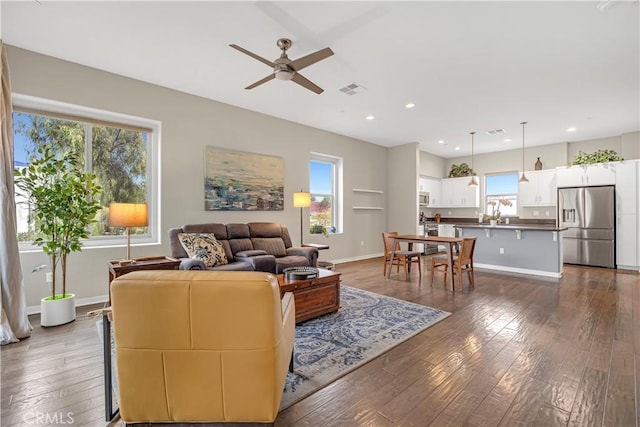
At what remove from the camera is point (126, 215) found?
3.07 meters

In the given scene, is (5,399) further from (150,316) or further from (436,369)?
(436,369)

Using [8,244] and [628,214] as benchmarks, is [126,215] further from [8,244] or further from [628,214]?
[628,214]

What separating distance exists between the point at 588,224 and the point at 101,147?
30.4 feet

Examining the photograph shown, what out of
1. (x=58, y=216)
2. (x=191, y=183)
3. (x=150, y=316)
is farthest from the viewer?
(x=191, y=183)

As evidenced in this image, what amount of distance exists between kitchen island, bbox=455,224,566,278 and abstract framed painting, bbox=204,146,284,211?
13.2 feet

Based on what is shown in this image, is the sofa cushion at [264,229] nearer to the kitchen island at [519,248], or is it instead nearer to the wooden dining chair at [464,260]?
the wooden dining chair at [464,260]

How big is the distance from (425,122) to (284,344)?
5558mm

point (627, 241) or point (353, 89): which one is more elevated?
point (353, 89)

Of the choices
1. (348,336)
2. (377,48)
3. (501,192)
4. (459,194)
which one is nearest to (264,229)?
(348,336)

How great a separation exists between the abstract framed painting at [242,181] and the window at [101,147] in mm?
827

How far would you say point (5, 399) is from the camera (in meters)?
1.81

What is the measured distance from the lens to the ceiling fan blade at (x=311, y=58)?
102 inches

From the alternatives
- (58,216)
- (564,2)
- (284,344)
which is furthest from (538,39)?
(58,216)

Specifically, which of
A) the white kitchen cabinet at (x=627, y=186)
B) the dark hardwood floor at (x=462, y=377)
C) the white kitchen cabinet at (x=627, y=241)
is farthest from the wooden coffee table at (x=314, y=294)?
the white kitchen cabinet at (x=627, y=186)
